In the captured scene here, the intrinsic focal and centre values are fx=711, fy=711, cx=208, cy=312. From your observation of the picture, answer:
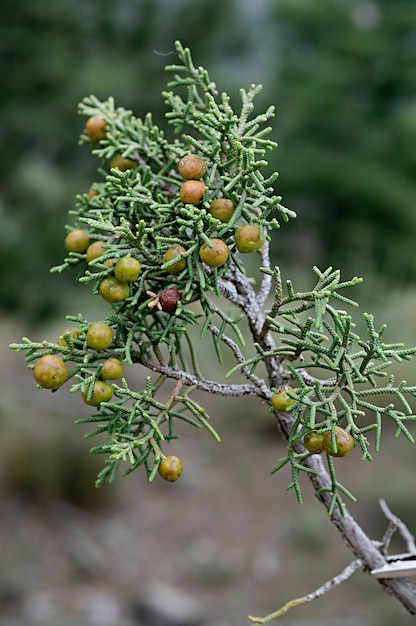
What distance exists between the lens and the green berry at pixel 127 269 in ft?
2.85

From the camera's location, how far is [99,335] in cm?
92

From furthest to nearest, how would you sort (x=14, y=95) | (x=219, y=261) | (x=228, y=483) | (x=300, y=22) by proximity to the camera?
(x=300, y=22) → (x=228, y=483) → (x=14, y=95) → (x=219, y=261)

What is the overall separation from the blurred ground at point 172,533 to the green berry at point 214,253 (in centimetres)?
291

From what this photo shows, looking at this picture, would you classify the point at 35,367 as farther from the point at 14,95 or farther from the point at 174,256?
the point at 14,95

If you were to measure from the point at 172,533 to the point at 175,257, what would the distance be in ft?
12.7

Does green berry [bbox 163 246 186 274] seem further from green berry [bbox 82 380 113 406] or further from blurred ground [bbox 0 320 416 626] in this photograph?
blurred ground [bbox 0 320 416 626]

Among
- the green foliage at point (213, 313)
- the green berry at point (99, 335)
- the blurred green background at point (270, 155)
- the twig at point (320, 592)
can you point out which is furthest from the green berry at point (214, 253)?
the blurred green background at point (270, 155)

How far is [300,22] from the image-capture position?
5535 mm

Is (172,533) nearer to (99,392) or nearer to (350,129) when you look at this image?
(350,129)

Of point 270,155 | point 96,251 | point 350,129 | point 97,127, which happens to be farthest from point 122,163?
point 350,129

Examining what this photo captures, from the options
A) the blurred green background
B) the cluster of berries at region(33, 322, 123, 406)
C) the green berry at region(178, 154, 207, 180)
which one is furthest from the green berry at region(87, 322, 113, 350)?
the blurred green background

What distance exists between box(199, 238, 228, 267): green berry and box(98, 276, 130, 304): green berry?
0.35 ft

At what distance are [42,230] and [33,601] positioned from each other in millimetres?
1909

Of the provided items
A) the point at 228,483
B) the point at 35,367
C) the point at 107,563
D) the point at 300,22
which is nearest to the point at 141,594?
the point at 107,563
